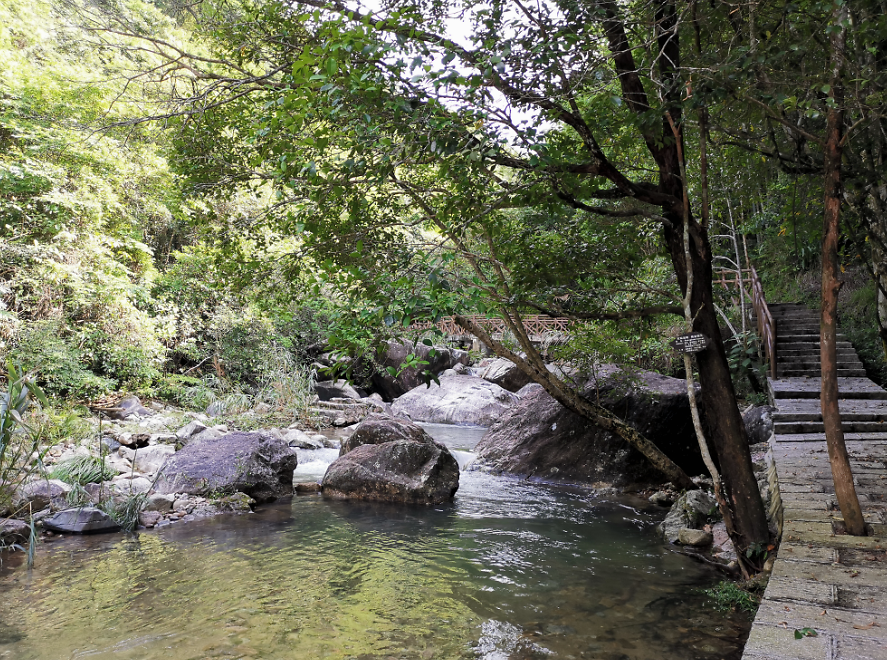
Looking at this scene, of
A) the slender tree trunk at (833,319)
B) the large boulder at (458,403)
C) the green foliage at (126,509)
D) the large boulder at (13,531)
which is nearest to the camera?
the slender tree trunk at (833,319)

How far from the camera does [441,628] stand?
3.97 m

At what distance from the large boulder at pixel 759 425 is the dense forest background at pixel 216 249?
3.27 ft

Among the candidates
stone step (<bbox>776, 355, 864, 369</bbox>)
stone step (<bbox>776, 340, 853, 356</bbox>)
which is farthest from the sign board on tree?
stone step (<bbox>776, 340, 853, 356</bbox>)

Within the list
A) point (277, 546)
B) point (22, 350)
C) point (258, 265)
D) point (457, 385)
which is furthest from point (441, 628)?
point (457, 385)

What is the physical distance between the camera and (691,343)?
14.8 feet

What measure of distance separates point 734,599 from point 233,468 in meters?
5.90

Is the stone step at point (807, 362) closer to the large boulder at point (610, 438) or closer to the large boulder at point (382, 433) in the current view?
the large boulder at point (610, 438)

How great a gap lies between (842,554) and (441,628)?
2526mm

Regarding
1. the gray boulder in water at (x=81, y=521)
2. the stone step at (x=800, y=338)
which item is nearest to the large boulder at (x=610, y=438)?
the stone step at (x=800, y=338)

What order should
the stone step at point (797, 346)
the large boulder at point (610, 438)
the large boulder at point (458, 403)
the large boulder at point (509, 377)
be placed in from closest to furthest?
the large boulder at point (610, 438) < the stone step at point (797, 346) < the large boulder at point (458, 403) < the large boulder at point (509, 377)

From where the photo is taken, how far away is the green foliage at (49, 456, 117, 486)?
6.81 meters

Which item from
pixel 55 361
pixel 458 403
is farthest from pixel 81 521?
pixel 458 403

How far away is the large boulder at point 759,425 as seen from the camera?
864cm

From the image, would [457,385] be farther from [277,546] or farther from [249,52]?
[249,52]
